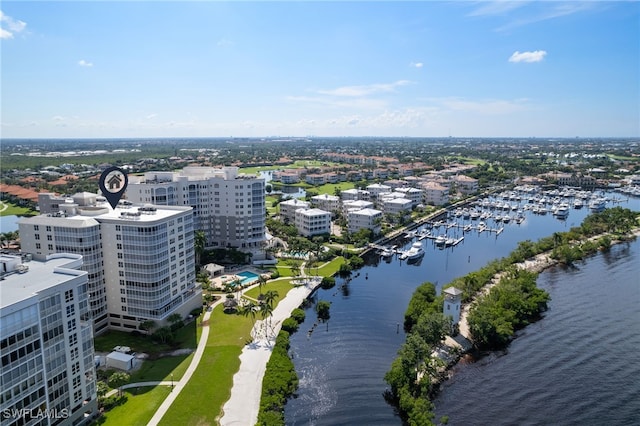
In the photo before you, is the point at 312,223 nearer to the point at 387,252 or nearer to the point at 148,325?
the point at 387,252

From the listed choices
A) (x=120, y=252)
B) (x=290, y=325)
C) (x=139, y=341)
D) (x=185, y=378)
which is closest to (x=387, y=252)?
(x=290, y=325)

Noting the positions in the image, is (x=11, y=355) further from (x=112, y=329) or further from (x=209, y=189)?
(x=209, y=189)

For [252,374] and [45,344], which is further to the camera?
[252,374]

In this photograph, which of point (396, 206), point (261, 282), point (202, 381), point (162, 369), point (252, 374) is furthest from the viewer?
point (396, 206)

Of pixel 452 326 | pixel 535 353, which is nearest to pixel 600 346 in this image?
pixel 535 353

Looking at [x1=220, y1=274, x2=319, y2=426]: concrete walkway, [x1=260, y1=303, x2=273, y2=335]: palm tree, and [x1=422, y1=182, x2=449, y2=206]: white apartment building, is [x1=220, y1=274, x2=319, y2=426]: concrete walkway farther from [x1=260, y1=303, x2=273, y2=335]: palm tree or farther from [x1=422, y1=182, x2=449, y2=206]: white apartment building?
[x1=422, y1=182, x2=449, y2=206]: white apartment building
